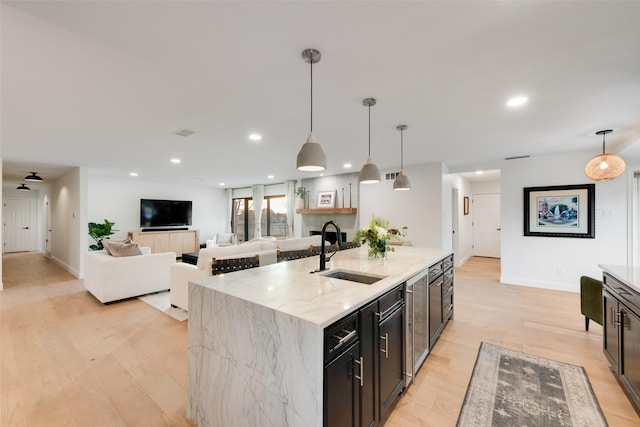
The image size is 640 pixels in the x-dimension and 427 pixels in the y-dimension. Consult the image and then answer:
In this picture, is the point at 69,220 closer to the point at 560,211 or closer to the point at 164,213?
the point at 164,213

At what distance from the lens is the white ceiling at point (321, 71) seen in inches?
56.5

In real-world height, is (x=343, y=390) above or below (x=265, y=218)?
below

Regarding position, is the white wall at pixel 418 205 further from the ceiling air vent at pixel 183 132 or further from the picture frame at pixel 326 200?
the ceiling air vent at pixel 183 132

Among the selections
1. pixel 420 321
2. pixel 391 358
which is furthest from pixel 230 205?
pixel 391 358

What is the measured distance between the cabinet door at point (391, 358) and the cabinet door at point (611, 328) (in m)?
1.79

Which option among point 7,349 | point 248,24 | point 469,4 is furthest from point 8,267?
point 469,4

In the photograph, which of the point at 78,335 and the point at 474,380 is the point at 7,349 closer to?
the point at 78,335

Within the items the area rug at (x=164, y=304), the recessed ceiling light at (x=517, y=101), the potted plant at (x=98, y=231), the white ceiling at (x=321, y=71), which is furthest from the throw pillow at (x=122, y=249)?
the recessed ceiling light at (x=517, y=101)

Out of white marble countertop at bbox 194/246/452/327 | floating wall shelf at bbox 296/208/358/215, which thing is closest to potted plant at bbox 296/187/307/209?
floating wall shelf at bbox 296/208/358/215

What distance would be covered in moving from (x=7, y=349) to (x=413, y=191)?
635 centimetres

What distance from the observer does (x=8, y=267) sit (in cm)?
687

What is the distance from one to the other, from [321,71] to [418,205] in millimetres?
4345

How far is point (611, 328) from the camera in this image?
7.29 feet

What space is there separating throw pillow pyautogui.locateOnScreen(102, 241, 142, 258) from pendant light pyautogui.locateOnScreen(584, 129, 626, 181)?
22.7ft
